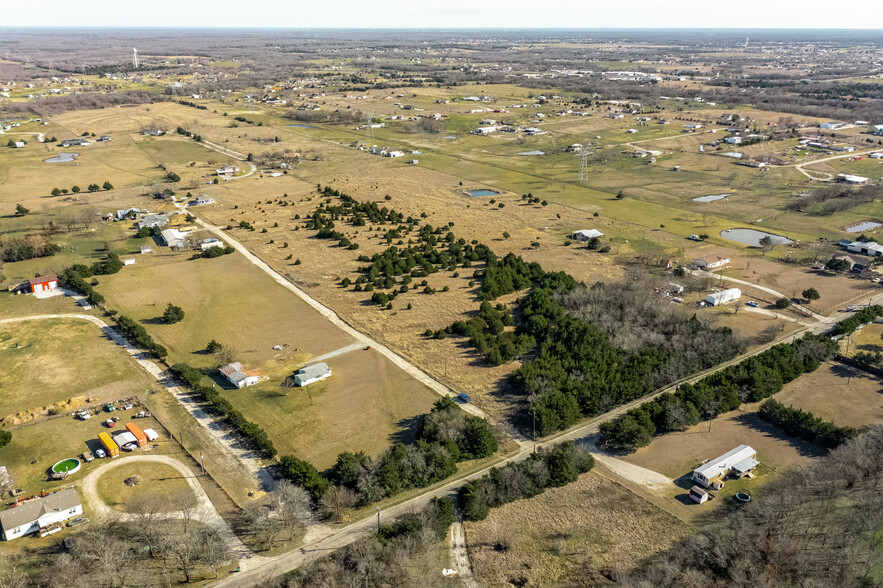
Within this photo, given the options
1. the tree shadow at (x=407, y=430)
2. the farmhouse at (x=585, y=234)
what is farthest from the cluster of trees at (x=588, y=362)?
the farmhouse at (x=585, y=234)

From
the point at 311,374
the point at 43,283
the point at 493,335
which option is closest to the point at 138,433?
the point at 311,374

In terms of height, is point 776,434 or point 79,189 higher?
point 79,189

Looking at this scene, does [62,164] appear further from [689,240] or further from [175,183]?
[689,240]

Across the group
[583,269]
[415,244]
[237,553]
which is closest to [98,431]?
[237,553]

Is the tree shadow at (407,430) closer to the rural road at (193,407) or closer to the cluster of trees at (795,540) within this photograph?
the rural road at (193,407)

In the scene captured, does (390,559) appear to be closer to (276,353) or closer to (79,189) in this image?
(276,353)

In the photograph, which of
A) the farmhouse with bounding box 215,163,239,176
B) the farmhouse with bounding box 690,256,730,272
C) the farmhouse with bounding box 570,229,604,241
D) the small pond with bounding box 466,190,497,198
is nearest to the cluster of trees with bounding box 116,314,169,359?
the farmhouse with bounding box 570,229,604,241
